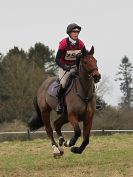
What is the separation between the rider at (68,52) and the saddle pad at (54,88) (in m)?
0.26

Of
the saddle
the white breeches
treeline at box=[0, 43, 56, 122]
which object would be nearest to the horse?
the saddle

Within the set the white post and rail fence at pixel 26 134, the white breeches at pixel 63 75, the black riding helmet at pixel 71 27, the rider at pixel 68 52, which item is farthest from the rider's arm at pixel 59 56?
the white post and rail fence at pixel 26 134

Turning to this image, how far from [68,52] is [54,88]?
1.17 metres

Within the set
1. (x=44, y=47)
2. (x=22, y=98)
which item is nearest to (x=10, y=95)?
(x=22, y=98)

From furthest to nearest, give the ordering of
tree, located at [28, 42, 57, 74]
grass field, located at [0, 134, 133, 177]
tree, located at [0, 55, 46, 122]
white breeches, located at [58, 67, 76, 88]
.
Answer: tree, located at [28, 42, 57, 74]
tree, located at [0, 55, 46, 122]
white breeches, located at [58, 67, 76, 88]
grass field, located at [0, 134, 133, 177]

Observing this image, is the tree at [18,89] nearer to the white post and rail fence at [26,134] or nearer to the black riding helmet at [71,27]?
the white post and rail fence at [26,134]

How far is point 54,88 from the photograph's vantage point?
38.8 ft

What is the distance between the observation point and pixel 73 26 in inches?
422

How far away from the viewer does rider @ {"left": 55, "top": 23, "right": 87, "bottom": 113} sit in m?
10.8

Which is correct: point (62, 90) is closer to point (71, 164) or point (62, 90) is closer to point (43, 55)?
point (71, 164)

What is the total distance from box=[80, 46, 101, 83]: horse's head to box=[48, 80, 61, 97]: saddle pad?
1513 millimetres

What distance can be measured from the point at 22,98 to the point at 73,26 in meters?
34.5

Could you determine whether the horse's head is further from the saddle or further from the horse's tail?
the horse's tail

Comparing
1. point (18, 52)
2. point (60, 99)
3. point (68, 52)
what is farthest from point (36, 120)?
point (18, 52)
